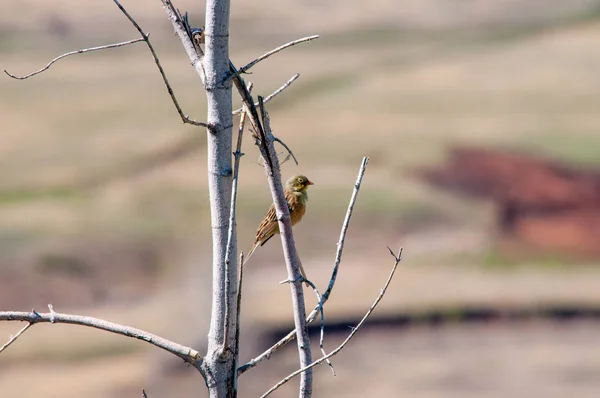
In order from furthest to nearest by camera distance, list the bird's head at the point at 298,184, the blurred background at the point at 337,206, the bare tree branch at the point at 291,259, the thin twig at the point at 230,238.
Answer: the blurred background at the point at 337,206
the bird's head at the point at 298,184
the bare tree branch at the point at 291,259
the thin twig at the point at 230,238

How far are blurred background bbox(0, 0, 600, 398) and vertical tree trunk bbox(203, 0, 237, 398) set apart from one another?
1438cm

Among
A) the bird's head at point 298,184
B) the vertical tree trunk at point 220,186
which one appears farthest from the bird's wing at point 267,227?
the vertical tree trunk at point 220,186

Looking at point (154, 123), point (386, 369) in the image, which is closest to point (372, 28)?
point (154, 123)

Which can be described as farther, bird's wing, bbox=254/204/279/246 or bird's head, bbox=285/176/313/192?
bird's head, bbox=285/176/313/192

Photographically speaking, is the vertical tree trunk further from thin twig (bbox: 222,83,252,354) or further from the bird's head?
the bird's head

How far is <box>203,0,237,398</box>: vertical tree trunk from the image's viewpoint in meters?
3.48

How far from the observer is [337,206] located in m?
24.2

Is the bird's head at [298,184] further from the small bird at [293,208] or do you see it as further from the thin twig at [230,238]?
the thin twig at [230,238]

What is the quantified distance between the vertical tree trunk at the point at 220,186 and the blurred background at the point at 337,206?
1438 centimetres

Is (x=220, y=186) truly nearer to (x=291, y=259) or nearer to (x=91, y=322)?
(x=291, y=259)

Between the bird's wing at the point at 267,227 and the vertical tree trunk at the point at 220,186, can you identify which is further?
the bird's wing at the point at 267,227

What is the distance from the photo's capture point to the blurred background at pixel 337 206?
69.8ft


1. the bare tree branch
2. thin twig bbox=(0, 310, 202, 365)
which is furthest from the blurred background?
thin twig bbox=(0, 310, 202, 365)

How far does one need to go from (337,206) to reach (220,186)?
67.6ft
